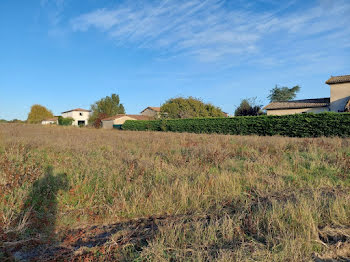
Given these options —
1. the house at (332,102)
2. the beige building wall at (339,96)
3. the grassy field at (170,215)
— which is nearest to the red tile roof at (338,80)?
the house at (332,102)

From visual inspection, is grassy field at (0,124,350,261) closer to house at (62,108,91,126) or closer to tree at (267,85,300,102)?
tree at (267,85,300,102)

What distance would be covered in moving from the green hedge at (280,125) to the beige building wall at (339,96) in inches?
519

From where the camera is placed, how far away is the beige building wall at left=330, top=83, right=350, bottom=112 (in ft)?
92.1

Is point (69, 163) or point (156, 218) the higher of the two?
point (69, 163)

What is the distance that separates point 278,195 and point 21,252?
4245 millimetres

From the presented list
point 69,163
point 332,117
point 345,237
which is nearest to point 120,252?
point 345,237

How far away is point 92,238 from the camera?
2867 mm

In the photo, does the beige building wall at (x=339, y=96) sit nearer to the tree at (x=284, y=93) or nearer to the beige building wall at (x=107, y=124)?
the tree at (x=284, y=93)

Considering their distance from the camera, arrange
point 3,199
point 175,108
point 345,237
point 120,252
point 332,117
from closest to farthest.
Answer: point 120,252 < point 345,237 < point 3,199 < point 332,117 < point 175,108

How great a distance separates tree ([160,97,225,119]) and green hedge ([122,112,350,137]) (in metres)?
12.5

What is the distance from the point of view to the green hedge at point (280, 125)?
17734mm

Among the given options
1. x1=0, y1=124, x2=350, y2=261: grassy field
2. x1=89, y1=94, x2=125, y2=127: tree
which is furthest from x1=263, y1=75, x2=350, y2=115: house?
x1=89, y1=94, x2=125, y2=127: tree

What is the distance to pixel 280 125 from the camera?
2031 cm

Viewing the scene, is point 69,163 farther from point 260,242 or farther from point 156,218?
point 260,242
